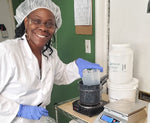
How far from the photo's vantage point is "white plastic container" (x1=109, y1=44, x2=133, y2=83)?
1185 millimetres

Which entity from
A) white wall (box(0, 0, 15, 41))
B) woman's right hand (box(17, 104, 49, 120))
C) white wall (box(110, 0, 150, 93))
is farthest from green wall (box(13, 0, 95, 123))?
white wall (box(0, 0, 15, 41))

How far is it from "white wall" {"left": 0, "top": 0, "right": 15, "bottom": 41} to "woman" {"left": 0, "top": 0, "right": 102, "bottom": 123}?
1.29 meters

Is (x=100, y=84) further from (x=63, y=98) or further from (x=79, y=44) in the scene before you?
(x=63, y=98)

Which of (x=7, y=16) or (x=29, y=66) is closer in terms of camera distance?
(x=29, y=66)

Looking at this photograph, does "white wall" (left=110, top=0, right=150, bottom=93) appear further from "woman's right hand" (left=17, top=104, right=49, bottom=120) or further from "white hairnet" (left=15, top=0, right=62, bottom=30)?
"woman's right hand" (left=17, top=104, right=49, bottom=120)

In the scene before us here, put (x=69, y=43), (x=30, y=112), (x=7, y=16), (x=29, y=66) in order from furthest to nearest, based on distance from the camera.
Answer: (x=7, y=16) < (x=69, y=43) < (x=29, y=66) < (x=30, y=112)

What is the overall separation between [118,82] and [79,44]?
0.70 meters

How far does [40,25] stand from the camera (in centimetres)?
126

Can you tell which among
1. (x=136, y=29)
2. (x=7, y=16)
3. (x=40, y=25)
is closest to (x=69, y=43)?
(x=40, y=25)

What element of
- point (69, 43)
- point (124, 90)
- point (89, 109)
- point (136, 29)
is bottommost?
point (89, 109)

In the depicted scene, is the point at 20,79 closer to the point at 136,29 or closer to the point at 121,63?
the point at 121,63

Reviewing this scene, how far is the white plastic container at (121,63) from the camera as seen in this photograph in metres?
1.18

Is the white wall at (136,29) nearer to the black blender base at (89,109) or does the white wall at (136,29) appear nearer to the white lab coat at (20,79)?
the black blender base at (89,109)

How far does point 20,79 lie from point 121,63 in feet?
2.33
